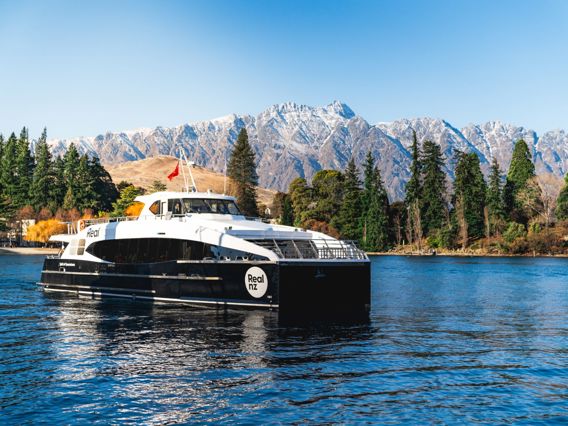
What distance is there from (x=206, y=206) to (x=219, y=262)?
6.57 metres

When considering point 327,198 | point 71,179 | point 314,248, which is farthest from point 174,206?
point 71,179

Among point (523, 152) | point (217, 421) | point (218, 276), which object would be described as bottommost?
point (217, 421)

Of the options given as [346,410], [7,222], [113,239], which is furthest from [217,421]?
[7,222]

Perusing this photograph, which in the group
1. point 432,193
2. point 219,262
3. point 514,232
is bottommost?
point 219,262

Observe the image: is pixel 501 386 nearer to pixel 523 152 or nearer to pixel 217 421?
pixel 217 421

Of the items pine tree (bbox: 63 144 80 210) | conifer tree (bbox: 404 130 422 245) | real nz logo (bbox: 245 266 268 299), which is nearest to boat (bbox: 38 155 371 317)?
real nz logo (bbox: 245 266 268 299)

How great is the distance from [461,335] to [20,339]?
58.1 ft

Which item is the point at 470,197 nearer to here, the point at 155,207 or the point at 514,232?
the point at 514,232

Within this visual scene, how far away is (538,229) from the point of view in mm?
118000

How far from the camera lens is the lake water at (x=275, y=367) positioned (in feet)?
51.3

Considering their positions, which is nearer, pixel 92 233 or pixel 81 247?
pixel 92 233

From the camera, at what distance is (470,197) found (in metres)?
124

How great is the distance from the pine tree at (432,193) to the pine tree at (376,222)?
837cm

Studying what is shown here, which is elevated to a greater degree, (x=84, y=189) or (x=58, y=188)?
(x=58, y=188)
